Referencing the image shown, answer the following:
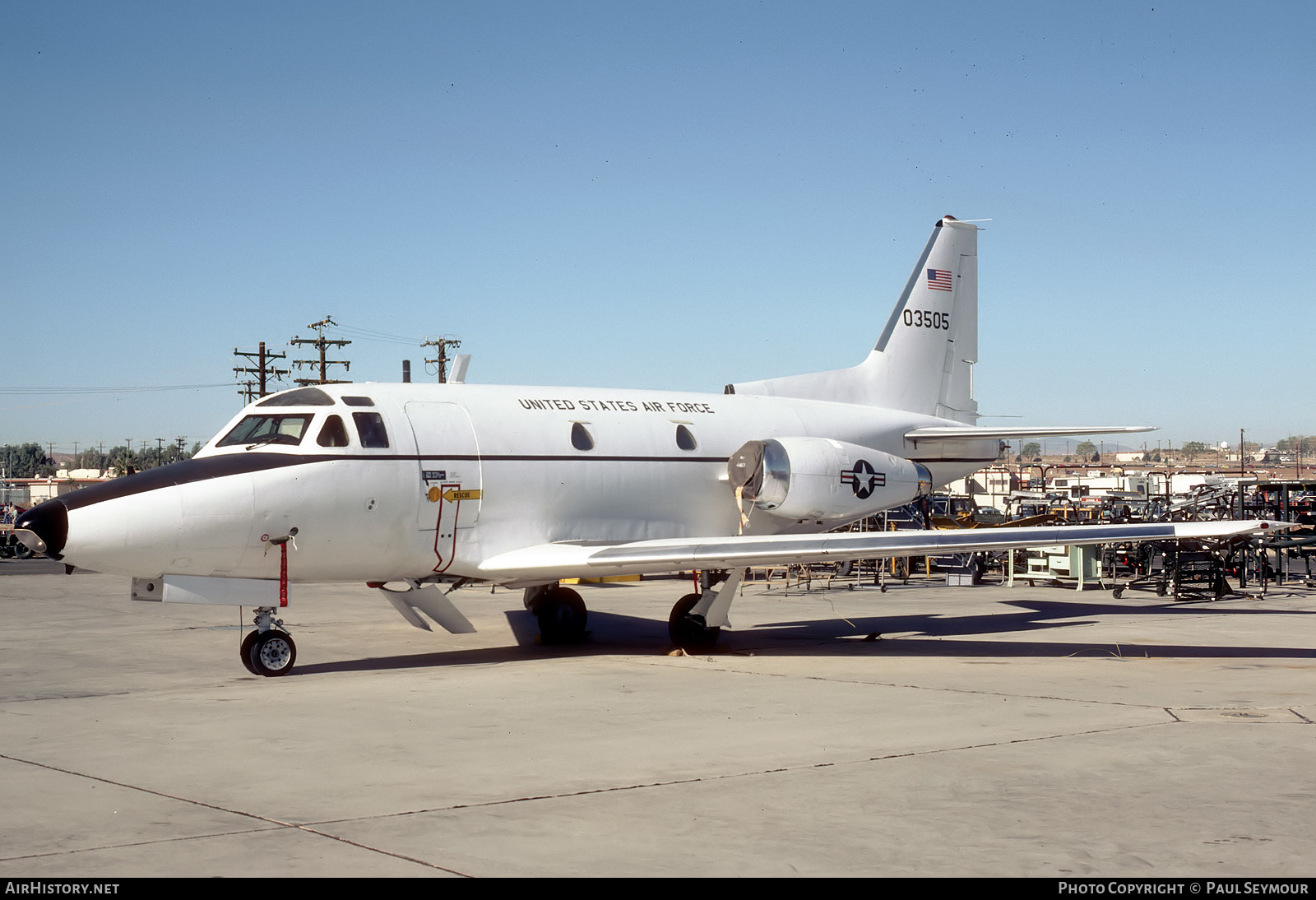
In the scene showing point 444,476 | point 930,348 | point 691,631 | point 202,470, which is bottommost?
point 691,631

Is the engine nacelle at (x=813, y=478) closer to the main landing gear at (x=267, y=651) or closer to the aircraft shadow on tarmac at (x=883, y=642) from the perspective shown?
the aircraft shadow on tarmac at (x=883, y=642)

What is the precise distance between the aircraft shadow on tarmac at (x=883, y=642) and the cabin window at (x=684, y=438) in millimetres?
2672

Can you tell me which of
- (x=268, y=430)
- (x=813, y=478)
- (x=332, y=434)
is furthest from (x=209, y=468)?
(x=813, y=478)

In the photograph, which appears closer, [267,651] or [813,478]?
[267,651]

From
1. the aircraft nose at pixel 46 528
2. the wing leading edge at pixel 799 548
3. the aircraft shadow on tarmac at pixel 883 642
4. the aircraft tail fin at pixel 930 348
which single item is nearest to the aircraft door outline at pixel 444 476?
the wing leading edge at pixel 799 548

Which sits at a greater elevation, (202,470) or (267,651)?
(202,470)

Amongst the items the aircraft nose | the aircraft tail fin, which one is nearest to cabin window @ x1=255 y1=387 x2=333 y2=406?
the aircraft nose

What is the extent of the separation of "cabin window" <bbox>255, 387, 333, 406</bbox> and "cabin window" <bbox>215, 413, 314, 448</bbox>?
216 millimetres

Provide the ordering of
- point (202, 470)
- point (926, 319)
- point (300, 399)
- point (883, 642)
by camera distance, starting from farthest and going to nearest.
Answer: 1. point (926, 319)
2. point (883, 642)
3. point (300, 399)
4. point (202, 470)

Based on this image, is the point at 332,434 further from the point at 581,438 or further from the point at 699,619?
the point at 699,619

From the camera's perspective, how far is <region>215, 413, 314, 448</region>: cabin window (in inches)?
539

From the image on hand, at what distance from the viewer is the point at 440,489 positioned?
14.4 m

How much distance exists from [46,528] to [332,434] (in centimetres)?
304

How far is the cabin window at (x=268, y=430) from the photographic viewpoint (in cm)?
1369
